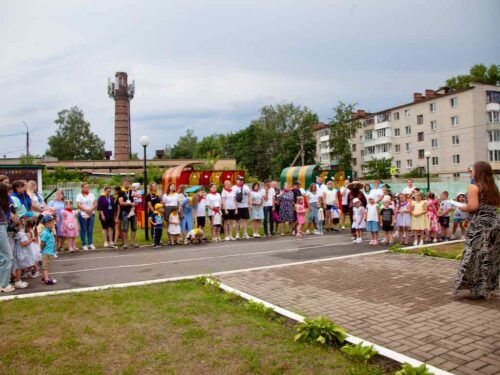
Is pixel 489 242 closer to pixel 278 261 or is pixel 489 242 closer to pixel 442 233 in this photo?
pixel 278 261

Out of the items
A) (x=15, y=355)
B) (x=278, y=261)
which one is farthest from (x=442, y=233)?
(x=15, y=355)

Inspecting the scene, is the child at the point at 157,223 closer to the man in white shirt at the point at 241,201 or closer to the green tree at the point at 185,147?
the man in white shirt at the point at 241,201

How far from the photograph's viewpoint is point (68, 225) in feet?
41.1

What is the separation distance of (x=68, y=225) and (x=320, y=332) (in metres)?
9.95

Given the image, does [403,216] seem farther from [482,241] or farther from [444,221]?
[482,241]

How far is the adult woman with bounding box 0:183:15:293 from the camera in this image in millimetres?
7195

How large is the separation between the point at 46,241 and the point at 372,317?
5.96 meters

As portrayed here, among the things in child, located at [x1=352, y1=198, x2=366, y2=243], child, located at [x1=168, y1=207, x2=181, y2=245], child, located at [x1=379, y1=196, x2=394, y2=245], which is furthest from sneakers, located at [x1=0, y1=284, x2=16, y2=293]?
child, located at [x1=379, y1=196, x2=394, y2=245]

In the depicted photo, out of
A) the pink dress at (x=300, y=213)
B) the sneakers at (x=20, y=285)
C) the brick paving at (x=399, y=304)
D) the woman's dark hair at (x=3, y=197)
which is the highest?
the woman's dark hair at (x=3, y=197)

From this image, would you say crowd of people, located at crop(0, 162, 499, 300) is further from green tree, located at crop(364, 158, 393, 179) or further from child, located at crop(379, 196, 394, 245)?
green tree, located at crop(364, 158, 393, 179)

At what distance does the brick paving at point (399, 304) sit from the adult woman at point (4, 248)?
3.72 metres

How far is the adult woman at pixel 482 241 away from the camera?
6156mm

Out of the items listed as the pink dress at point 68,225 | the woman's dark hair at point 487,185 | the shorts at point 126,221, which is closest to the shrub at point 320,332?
the woman's dark hair at point 487,185

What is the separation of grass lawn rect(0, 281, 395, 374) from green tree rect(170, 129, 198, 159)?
3934 inches
